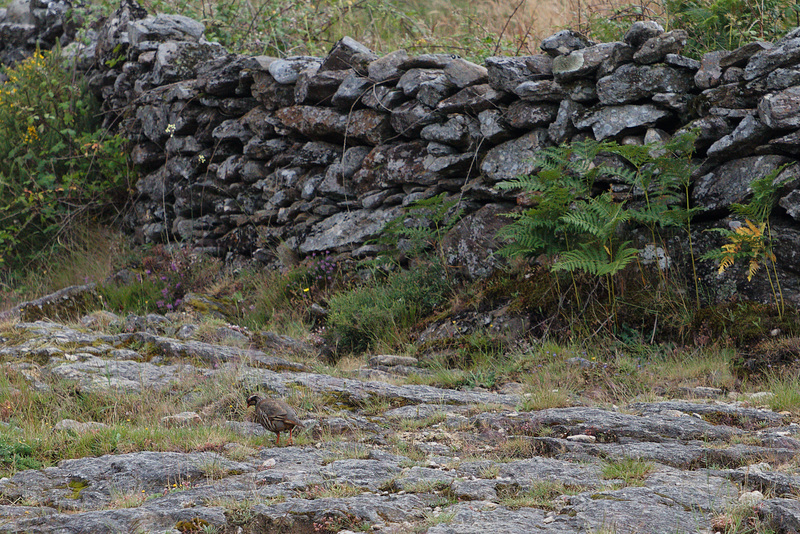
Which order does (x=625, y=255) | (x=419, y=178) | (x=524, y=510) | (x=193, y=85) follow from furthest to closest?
(x=193, y=85)
(x=419, y=178)
(x=625, y=255)
(x=524, y=510)

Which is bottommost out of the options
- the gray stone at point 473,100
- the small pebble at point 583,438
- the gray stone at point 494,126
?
the small pebble at point 583,438

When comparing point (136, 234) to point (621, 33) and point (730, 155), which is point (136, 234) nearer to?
point (621, 33)

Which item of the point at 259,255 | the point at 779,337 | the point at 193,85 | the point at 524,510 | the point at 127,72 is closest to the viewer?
the point at 524,510

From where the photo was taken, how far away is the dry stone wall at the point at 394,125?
565 centimetres

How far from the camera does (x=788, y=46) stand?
5.52 metres

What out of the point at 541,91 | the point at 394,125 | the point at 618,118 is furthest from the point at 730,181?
the point at 394,125

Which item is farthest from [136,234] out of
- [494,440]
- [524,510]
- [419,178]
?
[524,510]

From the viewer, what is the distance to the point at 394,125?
25.2ft

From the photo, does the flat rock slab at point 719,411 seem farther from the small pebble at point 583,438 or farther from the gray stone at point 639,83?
the gray stone at point 639,83

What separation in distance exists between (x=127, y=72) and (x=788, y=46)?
8.51 m

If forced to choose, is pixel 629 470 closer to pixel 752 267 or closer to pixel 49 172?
pixel 752 267

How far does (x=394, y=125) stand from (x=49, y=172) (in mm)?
5609

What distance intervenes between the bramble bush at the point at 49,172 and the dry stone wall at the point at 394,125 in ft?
1.49

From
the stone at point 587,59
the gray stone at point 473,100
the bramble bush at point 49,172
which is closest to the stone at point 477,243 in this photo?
the gray stone at point 473,100
